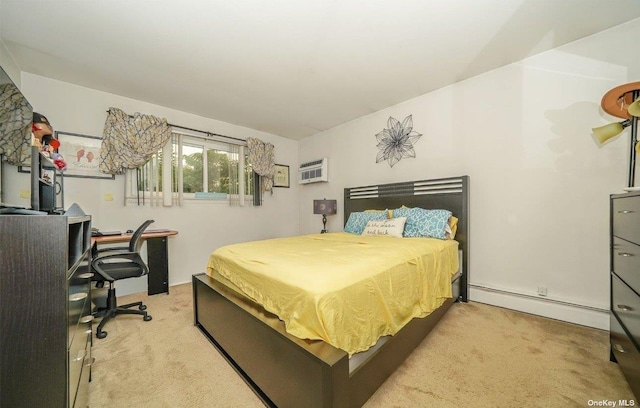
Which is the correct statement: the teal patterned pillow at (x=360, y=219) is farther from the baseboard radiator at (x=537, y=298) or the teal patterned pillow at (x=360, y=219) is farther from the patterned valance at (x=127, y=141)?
the patterned valance at (x=127, y=141)

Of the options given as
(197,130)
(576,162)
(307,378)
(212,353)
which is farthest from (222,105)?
(576,162)

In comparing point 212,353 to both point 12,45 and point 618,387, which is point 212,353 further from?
point 12,45

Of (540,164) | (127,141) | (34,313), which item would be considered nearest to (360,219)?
(540,164)

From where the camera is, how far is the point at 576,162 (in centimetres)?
219

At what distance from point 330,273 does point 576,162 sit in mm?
2573

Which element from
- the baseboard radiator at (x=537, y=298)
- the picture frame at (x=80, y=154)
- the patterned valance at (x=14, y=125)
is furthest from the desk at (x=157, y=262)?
the baseboard radiator at (x=537, y=298)

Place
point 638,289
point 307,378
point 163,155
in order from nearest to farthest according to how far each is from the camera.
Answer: point 307,378 < point 638,289 < point 163,155

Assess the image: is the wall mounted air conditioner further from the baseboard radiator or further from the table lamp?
the baseboard radiator

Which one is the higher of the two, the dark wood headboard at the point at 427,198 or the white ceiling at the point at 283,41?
the white ceiling at the point at 283,41

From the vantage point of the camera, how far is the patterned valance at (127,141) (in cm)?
293

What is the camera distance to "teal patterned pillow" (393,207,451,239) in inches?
104

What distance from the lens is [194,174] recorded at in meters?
3.70

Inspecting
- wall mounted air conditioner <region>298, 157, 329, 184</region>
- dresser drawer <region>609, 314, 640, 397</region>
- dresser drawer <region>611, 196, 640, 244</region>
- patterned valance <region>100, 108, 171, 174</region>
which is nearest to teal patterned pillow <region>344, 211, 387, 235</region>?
Result: wall mounted air conditioner <region>298, 157, 329, 184</region>

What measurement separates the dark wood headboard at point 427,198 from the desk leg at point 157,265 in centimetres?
269
